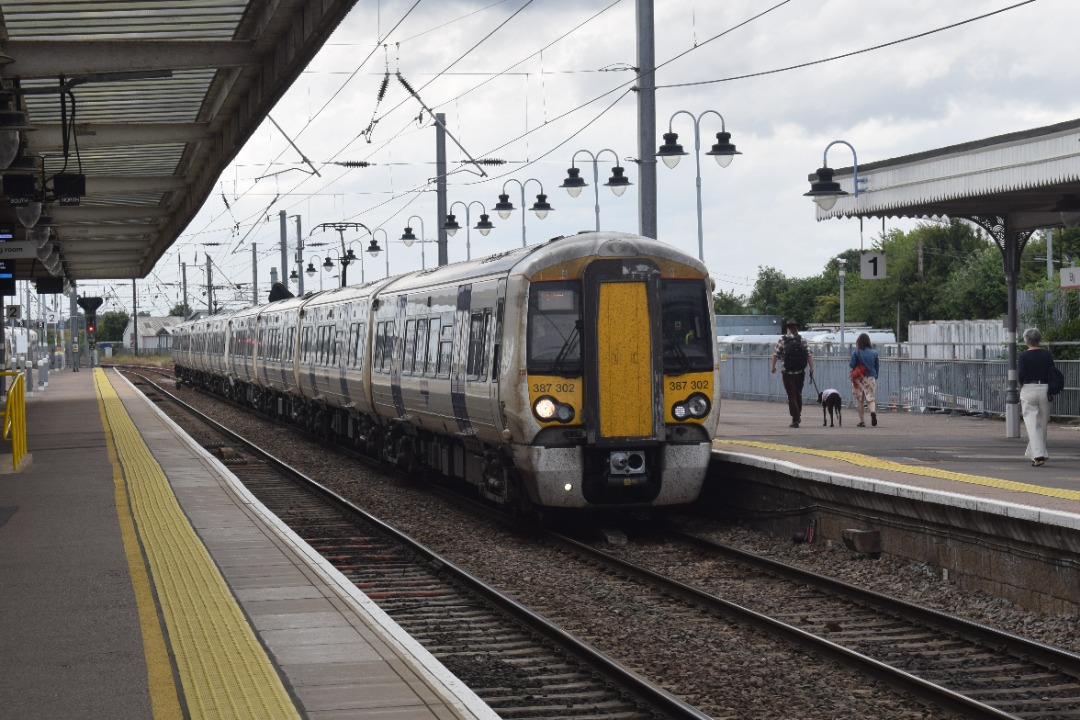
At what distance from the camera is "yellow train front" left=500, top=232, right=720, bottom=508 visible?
14789 mm

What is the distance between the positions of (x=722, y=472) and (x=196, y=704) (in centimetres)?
1044

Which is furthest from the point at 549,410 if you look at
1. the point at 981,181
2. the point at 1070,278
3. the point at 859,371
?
the point at 1070,278

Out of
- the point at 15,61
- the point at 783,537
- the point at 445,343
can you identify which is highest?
the point at 15,61

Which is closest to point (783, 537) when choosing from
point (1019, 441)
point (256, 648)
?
point (1019, 441)

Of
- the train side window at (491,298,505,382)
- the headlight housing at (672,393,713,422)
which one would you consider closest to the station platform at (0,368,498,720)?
the train side window at (491,298,505,382)

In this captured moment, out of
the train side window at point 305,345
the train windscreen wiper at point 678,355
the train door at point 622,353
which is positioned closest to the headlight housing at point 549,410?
the train door at point 622,353

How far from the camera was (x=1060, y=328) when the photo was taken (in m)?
25.7

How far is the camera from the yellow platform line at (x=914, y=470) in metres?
13.0

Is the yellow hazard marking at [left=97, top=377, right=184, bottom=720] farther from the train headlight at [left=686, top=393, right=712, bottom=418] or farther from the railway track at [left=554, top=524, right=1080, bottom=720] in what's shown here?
the train headlight at [left=686, top=393, right=712, bottom=418]

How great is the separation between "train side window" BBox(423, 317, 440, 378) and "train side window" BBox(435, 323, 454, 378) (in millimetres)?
157

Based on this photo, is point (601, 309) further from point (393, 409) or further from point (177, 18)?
point (393, 409)

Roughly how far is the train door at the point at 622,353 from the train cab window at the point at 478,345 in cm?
156

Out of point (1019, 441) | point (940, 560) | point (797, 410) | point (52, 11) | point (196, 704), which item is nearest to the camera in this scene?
point (196, 704)

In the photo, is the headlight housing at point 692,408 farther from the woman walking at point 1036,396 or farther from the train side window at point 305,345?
the train side window at point 305,345
